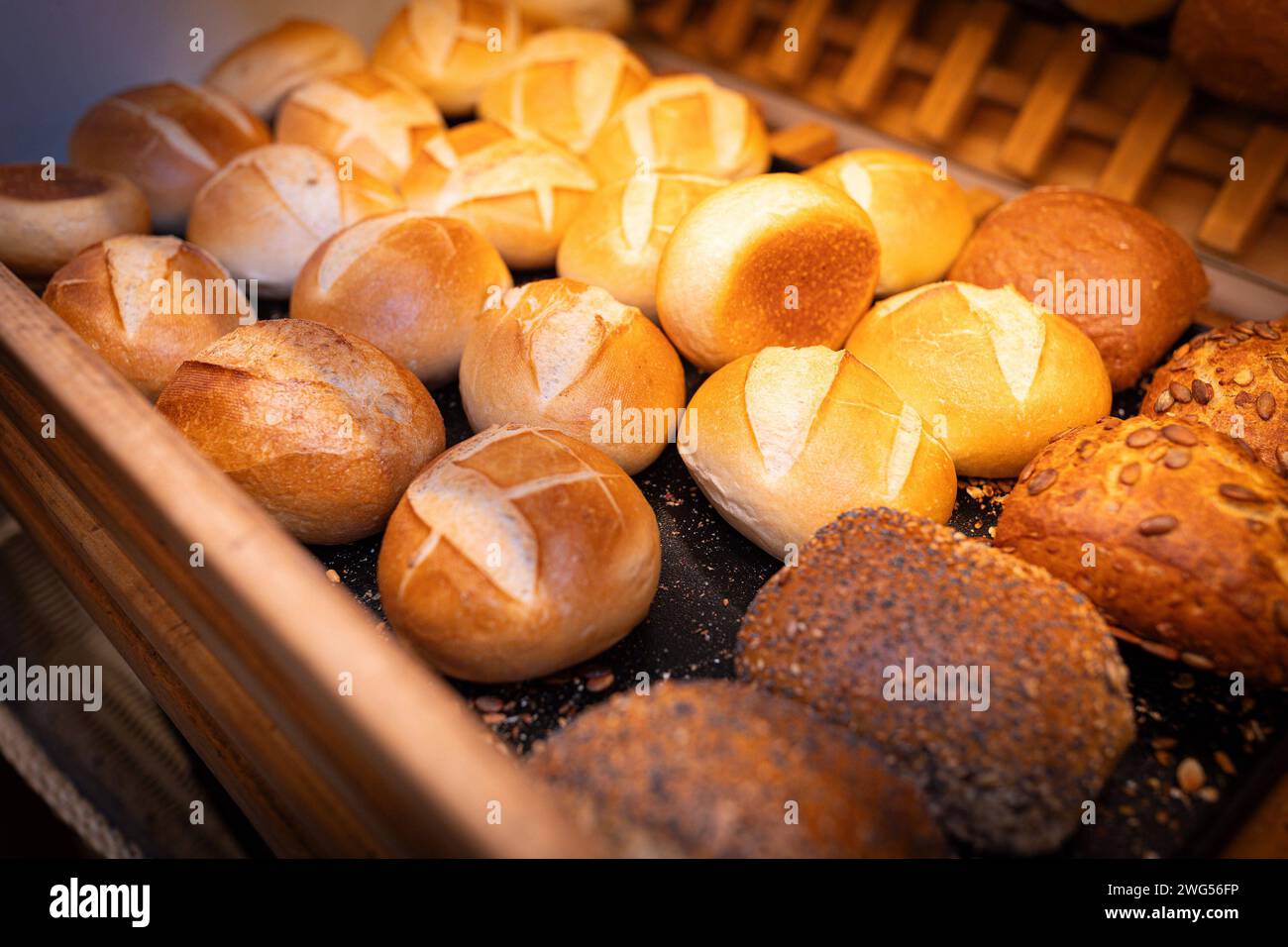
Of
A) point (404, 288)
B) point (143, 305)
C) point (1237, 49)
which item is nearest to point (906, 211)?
point (1237, 49)

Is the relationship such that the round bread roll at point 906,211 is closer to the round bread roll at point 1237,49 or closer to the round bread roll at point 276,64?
the round bread roll at point 1237,49

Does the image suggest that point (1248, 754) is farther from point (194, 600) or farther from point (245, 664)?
point (194, 600)

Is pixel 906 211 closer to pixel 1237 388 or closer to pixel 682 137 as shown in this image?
pixel 682 137

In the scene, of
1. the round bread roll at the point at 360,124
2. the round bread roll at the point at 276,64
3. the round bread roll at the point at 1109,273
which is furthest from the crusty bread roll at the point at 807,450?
the round bread roll at the point at 276,64

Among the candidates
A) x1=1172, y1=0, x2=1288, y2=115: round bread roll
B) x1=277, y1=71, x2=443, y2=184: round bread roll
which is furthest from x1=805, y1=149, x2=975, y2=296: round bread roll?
x1=277, y1=71, x2=443, y2=184: round bread roll

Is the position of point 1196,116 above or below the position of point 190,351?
above
